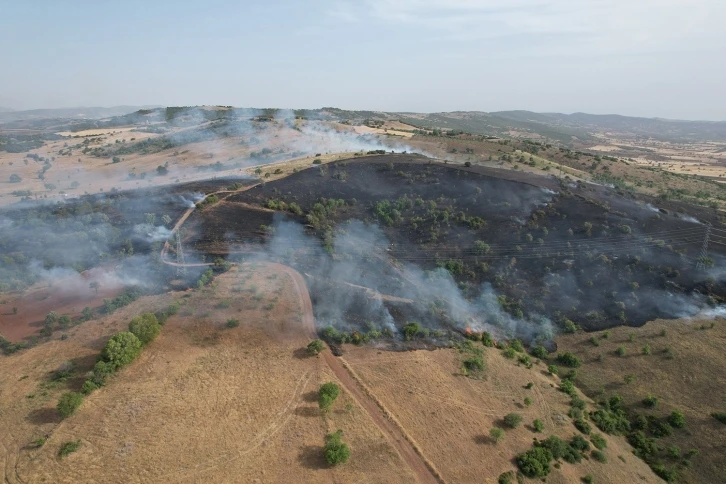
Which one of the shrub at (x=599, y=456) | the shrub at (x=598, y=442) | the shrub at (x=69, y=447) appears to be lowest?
the shrub at (x=599, y=456)

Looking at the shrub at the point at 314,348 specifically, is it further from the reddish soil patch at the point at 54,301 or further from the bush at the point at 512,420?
the reddish soil patch at the point at 54,301

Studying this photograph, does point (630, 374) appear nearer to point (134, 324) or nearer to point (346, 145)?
point (134, 324)

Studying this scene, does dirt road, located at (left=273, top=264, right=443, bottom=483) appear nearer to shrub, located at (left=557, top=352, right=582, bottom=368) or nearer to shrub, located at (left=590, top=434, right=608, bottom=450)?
shrub, located at (left=590, top=434, right=608, bottom=450)

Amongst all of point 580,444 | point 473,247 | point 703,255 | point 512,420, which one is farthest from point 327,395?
point 703,255

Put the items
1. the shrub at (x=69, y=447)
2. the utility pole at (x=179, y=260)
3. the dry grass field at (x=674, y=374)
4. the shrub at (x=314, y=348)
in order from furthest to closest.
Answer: the utility pole at (x=179, y=260)
the shrub at (x=314, y=348)
the dry grass field at (x=674, y=374)
the shrub at (x=69, y=447)

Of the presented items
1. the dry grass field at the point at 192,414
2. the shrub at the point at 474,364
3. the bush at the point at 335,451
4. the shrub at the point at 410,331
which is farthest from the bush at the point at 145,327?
the shrub at the point at 474,364

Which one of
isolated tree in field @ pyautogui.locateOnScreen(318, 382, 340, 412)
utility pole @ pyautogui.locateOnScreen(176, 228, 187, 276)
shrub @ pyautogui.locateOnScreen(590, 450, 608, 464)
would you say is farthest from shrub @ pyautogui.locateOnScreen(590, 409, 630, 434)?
utility pole @ pyautogui.locateOnScreen(176, 228, 187, 276)

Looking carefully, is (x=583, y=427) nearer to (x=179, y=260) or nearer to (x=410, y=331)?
(x=410, y=331)
